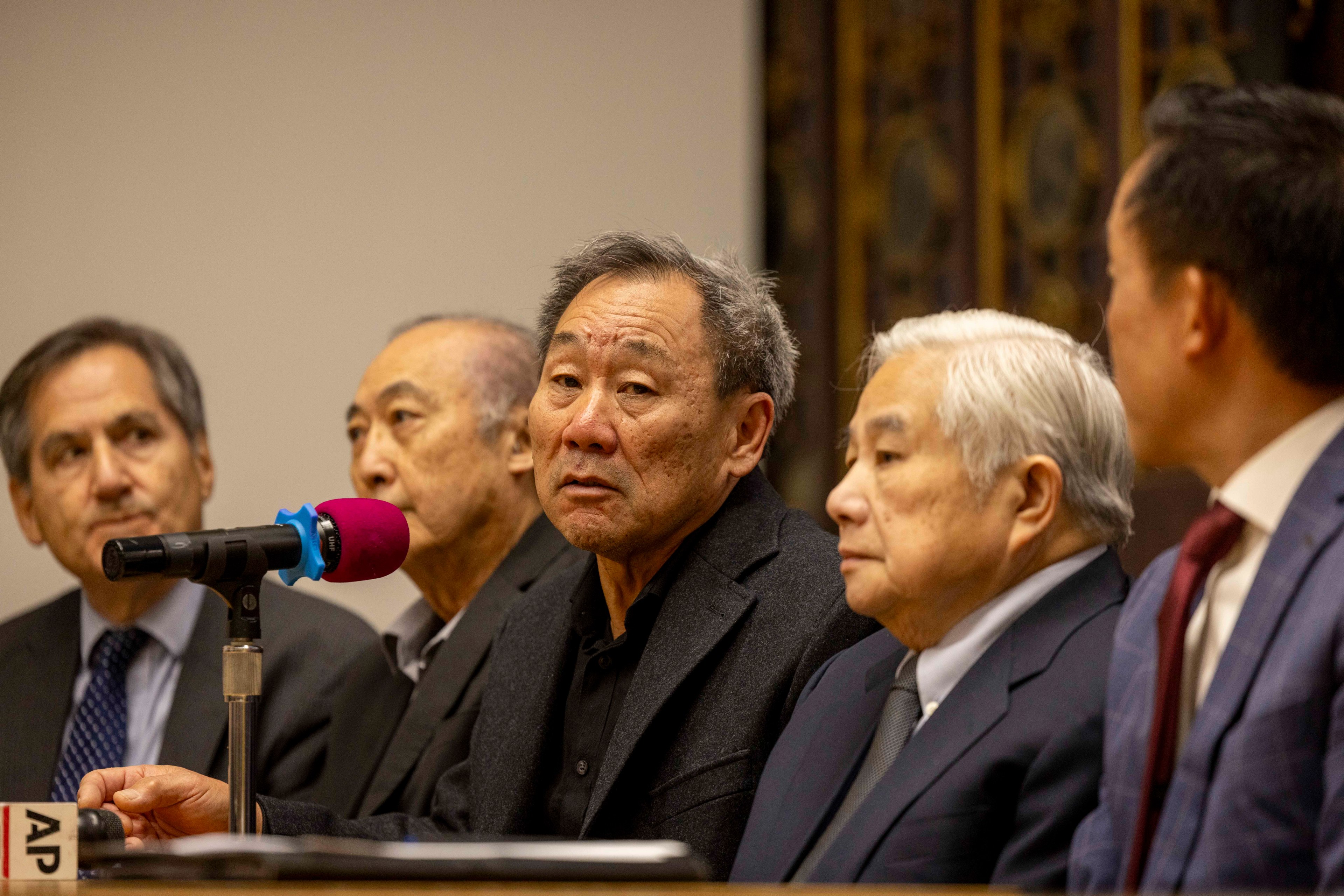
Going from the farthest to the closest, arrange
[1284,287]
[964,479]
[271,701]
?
[271,701] → [964,479] → [1284,287]

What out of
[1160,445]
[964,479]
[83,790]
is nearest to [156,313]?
[83,790]

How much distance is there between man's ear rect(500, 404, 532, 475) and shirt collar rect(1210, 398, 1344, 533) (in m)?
2.14

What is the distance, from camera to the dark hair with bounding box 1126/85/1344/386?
5.16 ft

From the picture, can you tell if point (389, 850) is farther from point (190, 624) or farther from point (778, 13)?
point (778, 13)

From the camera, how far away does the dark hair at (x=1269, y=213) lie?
1.57 m

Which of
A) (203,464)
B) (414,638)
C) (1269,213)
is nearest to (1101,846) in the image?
(1269,213)

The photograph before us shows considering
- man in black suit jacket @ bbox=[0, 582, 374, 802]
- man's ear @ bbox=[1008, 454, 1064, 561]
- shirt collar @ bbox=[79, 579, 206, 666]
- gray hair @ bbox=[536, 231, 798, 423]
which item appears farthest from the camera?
shirt collar @ bbox=[79, 579, 206, 666]

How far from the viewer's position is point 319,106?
5.37 m

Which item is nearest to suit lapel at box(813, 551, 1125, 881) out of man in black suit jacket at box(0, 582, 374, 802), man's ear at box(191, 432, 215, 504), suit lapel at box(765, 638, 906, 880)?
suit lapel at box(765, 638, 906, 880)

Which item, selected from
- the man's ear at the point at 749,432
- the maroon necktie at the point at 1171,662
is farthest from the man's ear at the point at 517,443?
the maroon necktie at the point at 1171,662

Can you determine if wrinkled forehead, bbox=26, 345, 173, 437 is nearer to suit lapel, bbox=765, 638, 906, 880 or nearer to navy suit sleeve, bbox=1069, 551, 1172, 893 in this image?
suit lapel, bbox=765, 638, 906, 880

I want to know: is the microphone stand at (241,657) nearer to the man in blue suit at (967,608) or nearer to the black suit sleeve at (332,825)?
the black suit sleeve at (332,825)

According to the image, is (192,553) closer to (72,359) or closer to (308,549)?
(308,549)

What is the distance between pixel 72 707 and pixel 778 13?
152 inches
